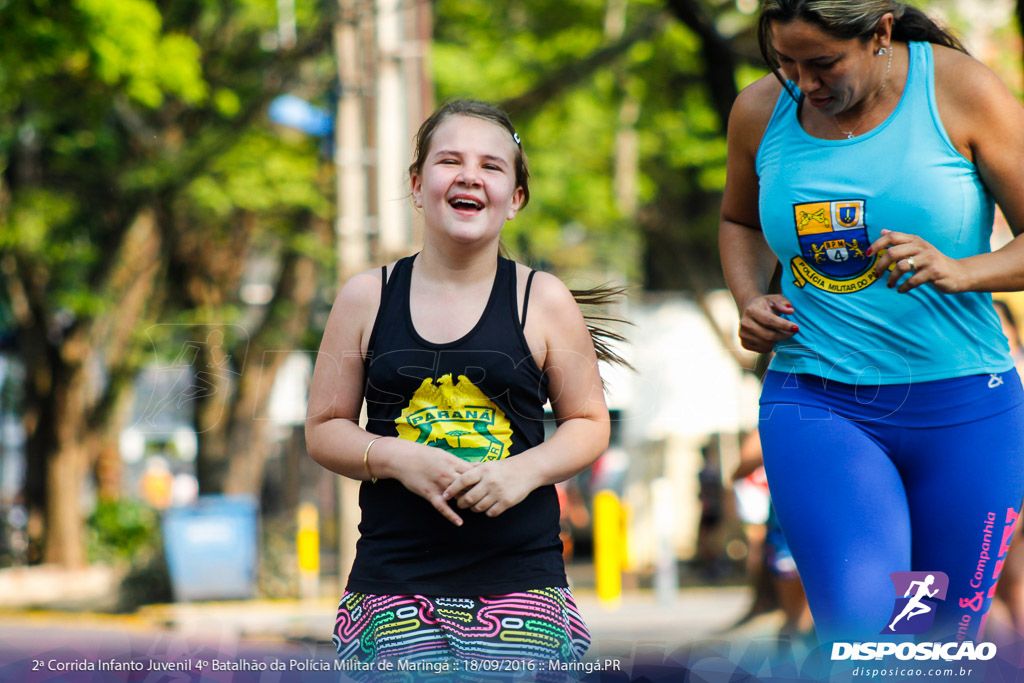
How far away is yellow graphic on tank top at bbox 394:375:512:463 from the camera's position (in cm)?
274

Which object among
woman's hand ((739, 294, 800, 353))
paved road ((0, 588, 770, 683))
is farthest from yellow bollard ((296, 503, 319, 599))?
woman's hand ((739, 294, 800, 353))

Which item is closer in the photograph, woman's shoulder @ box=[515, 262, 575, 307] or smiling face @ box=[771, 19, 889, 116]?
smiling face @ box=[771, 19, 889, 116]

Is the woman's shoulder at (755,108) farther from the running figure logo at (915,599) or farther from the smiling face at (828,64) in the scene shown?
the running figure logo at (915,599)

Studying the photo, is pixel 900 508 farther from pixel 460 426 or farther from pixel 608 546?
pixel 608 546

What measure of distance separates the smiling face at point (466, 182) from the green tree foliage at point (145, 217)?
8482 millimetres

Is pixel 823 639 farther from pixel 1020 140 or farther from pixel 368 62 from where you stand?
pixel 368 62

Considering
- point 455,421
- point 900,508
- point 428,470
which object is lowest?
point 900,508

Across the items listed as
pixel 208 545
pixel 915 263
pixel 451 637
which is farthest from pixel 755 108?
pixel 208 545

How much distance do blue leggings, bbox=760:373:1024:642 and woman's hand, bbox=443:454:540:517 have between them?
648mm

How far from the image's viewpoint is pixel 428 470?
259cm

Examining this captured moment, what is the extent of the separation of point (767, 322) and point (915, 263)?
421 millimetres

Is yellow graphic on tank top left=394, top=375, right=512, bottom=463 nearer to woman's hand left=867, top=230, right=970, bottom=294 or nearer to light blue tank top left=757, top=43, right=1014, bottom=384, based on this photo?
light blue tank top left=757, top=43, right=1014, bottom=384

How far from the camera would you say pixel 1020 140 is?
268 centimetres

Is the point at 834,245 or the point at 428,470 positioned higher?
the point at 834,245
